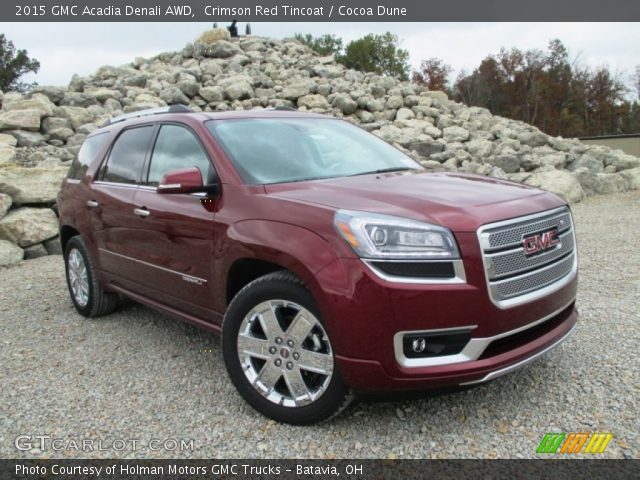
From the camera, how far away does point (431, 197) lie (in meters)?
3.03

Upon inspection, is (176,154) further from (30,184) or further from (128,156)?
(30,184)

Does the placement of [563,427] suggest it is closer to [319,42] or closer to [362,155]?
[362,155]

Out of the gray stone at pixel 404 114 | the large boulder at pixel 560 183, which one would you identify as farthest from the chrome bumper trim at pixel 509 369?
the gray stone at pixel 404 114

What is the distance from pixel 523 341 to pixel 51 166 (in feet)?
29.9

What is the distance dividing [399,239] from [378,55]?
153ft

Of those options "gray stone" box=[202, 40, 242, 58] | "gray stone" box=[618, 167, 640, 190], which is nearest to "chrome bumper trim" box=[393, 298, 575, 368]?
"gray stone" box=[618, 167, 640, 190]

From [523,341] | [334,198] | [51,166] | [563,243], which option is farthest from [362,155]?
[51,166]

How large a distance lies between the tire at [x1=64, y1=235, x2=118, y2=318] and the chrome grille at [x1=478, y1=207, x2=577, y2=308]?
3.69 metres

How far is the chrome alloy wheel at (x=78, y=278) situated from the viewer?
5.31 m

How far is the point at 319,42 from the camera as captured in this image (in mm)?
50250

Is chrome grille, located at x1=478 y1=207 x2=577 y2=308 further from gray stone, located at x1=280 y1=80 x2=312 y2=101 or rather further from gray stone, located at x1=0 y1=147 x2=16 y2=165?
gray stone, located at x1=280 y1=80 x2=312 y2=101

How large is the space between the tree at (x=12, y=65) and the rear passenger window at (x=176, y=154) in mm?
43884

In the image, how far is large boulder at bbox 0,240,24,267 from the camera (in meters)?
7.91

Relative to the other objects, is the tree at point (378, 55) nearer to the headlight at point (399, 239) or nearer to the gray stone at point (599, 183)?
the gray stone at point (599, 183)
